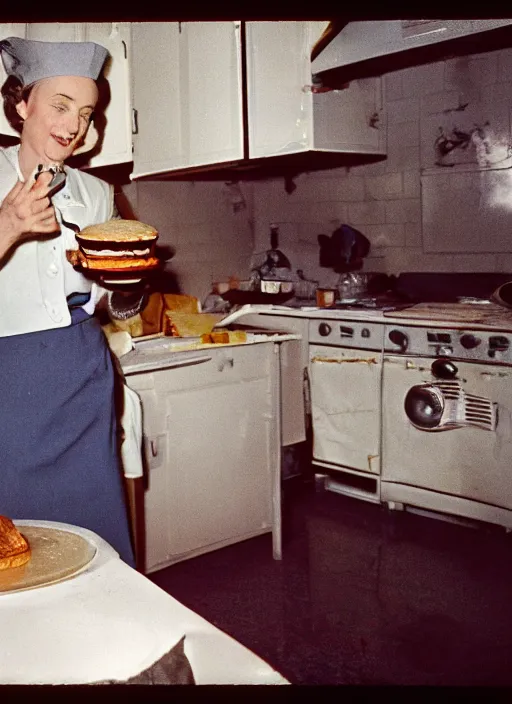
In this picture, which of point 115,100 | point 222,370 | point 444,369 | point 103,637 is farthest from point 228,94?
point 103,637

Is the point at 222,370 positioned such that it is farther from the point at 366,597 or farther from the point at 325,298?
the point at 325,298

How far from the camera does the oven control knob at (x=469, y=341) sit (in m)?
2.80

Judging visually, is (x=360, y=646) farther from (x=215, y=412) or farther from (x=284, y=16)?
(x=284, y=16)

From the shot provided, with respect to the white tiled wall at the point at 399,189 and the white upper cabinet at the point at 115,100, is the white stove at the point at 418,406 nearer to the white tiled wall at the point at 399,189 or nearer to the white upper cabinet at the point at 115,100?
the white tiled wall at the point at 399,189

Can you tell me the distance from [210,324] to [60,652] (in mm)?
2105

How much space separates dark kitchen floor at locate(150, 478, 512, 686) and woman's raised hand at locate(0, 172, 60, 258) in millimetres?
1251

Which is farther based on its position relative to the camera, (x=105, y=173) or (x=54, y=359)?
(x=105, y=173)

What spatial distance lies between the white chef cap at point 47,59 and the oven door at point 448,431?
1741 millimetres

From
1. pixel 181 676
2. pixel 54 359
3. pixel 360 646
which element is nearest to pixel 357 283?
pixel 360 646

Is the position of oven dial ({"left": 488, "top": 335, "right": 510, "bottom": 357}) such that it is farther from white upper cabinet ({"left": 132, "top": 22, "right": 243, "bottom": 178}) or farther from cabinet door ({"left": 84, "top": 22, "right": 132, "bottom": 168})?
cabinet door ({"left": 84, "top": 22, "right": 132, "bottom": 168})

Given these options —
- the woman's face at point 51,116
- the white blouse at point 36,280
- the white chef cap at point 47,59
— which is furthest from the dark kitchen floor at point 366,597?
the white chef cap at point 47,59

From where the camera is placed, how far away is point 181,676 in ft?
2.41

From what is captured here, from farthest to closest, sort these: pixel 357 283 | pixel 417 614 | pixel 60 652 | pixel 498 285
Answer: pixel 357 283 < pixel 498 285 < pixel 417 614 < pixel 60 652

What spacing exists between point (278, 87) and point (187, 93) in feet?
1.29
